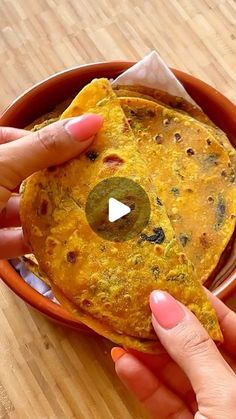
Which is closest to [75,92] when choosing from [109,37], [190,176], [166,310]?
[109,37]

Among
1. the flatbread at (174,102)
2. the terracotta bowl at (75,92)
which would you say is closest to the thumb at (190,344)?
the terracotta bowl at (75,92)

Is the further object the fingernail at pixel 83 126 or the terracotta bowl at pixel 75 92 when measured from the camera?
the terracotta bowl at pixel 75 92

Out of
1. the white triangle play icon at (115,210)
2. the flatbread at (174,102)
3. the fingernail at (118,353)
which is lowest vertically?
the fingernail at (118,353)

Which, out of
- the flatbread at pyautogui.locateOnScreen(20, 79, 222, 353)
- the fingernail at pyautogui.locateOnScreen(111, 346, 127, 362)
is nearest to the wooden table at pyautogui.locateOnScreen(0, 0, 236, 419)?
the fingernail at pyautogui.locateOnScreen(111, 346, 127, 362)

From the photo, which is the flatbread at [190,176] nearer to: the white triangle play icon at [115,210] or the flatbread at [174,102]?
the flatbread at [174,102]
